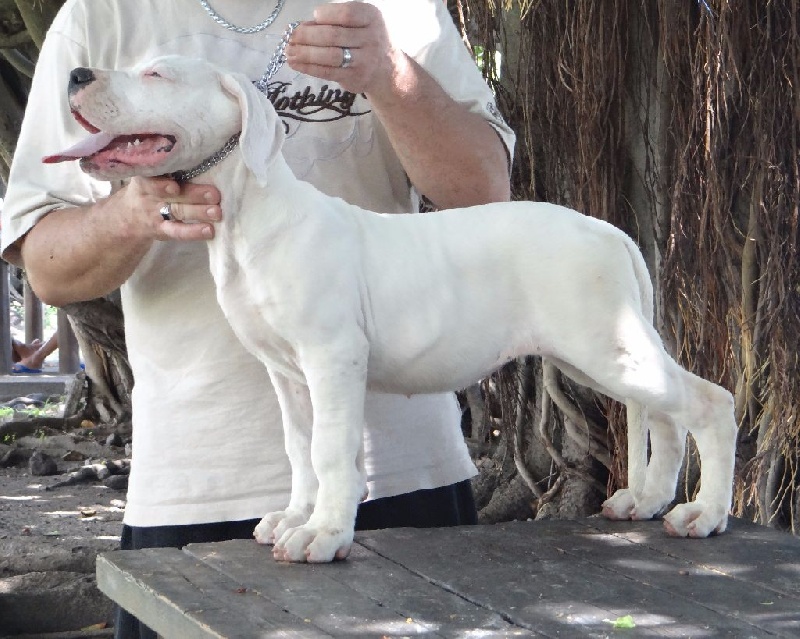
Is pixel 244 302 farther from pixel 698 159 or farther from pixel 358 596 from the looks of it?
pixel 698 159

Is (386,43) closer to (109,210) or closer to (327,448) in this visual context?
(109,210)

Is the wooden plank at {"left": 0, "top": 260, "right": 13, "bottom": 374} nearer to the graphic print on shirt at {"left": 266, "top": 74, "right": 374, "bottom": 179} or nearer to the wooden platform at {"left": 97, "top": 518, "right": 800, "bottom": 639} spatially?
the graphic print on shirt at {"left": 266, "top": 74, "right": 374, "bottom": 179}

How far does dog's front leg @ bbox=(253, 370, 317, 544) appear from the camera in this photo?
1.84 m

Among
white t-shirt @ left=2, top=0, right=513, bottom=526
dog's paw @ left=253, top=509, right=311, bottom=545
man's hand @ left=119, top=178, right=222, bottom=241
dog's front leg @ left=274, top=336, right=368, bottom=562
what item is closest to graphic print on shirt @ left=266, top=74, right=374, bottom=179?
white t-shirt @ left=2, top=0, right=513, bottom=526

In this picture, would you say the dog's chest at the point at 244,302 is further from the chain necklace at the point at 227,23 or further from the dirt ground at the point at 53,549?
the dirt ground at the point at 53,549

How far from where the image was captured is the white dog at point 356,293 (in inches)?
64.6

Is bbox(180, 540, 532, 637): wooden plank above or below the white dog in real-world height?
below

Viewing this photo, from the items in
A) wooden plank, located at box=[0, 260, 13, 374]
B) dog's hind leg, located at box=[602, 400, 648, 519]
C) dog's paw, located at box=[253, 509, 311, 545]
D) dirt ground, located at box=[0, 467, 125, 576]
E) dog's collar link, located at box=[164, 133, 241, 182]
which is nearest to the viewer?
dog's collar link, located at box=[164, 133, 241, 182]

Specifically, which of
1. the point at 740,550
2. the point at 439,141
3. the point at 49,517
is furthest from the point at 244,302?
the point at 49,517

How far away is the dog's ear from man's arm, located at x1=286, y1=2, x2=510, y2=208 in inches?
5.1

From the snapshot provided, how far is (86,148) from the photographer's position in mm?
1583

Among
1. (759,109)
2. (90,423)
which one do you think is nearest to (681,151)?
(759,109)

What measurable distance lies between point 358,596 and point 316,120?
2.89 feet

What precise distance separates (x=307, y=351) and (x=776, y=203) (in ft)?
5.49
